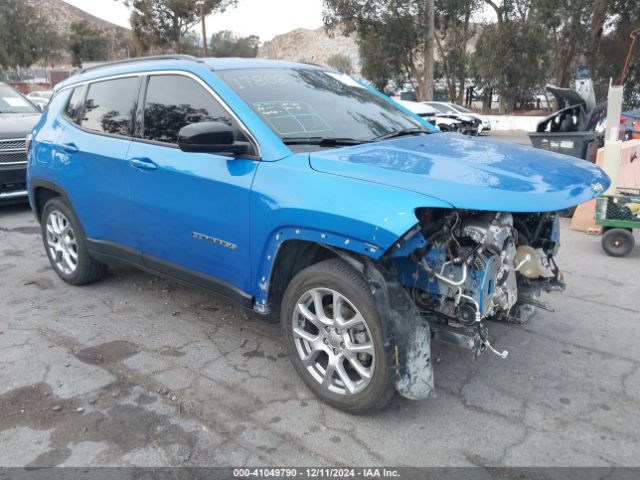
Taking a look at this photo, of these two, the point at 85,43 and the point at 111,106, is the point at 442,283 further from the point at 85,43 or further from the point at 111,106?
the point at 85,43

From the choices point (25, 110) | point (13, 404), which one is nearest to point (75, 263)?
point (13, 404)

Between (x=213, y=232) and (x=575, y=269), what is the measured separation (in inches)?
151

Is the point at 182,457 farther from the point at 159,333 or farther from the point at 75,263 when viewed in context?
the point at 75,263

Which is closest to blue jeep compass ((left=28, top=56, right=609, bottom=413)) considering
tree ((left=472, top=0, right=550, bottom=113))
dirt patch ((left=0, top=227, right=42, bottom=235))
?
dirt patch ((left=0, top=227, right=42, bottom=235))

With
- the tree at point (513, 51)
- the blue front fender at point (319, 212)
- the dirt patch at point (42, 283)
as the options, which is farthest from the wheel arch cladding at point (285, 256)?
the tree at point (513, 51)

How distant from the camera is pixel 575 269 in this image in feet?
18.0

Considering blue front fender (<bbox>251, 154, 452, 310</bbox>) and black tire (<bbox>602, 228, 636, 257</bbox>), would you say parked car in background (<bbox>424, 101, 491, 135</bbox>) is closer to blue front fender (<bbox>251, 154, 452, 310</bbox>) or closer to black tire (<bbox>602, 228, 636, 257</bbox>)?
black tire (<bbox>602, 228, 636, 257</bbox>)

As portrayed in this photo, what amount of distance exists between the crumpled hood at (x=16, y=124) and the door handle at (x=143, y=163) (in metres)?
5.18

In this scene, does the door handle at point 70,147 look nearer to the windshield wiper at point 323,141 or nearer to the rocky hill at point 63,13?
the windshield wiper at point 323,141

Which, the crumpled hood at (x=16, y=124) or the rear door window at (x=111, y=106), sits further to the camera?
the crumpled hood at (x=16, y=124)

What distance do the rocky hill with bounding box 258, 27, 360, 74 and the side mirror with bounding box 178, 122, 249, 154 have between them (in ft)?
321

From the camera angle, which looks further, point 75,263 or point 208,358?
point 75,263

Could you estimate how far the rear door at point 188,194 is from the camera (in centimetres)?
329

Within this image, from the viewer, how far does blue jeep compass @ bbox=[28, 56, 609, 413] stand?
2.74 metres
